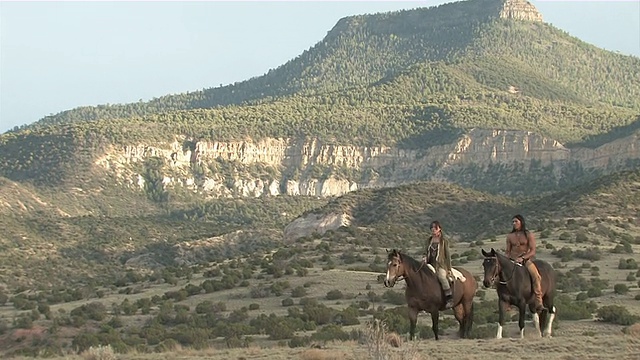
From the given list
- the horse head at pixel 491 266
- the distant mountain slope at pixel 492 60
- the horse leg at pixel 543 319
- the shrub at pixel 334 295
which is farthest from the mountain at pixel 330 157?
the horse head at pixel 491 266

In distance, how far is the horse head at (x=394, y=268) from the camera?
21891 millimetres

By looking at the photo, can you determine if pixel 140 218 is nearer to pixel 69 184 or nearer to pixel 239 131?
pixel 69 184

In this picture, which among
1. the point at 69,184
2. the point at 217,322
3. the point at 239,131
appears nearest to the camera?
the point at 217,322

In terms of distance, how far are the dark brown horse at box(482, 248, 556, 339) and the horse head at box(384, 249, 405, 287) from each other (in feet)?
5.04

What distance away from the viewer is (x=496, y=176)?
132 metres

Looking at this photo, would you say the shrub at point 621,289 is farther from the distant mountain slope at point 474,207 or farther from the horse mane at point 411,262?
the distant mountain slope at point 474,207

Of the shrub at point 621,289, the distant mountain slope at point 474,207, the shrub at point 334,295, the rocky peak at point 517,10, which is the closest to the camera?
the shrub at point 621,289

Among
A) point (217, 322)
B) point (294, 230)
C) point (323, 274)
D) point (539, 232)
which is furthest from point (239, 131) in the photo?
point (217, 322)

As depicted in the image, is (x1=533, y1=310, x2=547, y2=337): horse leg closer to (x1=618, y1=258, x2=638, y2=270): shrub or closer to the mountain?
(x1=618, y1=258, x2=638, y2=270): shrub

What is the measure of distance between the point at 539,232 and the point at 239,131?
87914 mm

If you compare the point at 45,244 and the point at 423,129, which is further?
the point at 423,129

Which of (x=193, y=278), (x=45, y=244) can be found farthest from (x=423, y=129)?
(x=193, y=278)

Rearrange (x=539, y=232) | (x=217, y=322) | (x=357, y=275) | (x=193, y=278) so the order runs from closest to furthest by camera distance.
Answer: (x=217, y=322), (x=357, y=275), (x=193, y=278), (x=539, y=232)

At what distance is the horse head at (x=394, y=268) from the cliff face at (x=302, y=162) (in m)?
109
